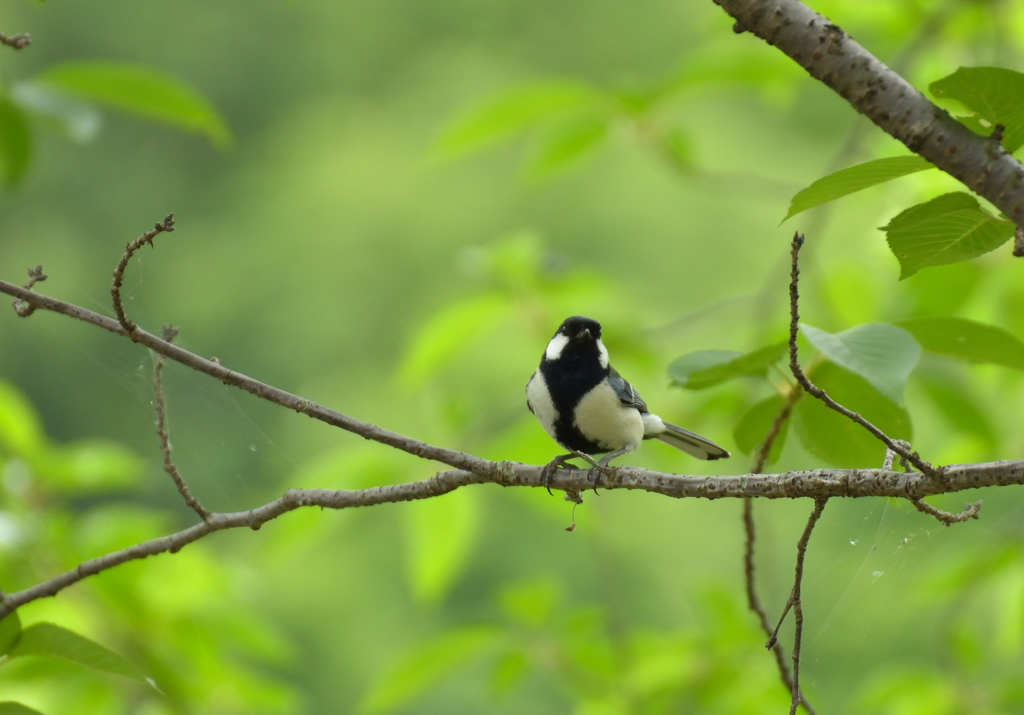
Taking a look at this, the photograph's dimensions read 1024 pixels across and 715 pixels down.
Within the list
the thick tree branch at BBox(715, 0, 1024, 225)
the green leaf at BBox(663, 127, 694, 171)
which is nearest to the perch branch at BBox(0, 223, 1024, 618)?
the thick tree branch at BBox(715, 0, 1024, 225)

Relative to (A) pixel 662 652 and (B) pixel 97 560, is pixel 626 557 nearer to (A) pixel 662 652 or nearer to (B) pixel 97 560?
(A) pixel 662 652

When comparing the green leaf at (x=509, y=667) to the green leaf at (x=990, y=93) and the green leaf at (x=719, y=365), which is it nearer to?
the green leaf at (x=719, y=365)

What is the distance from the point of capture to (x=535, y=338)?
1.66 metres

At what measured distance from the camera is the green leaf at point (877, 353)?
0.65 m

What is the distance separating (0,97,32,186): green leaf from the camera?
112cm

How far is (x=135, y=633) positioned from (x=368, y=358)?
3.29 metres

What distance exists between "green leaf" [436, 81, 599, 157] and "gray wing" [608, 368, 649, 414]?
1.28 feet

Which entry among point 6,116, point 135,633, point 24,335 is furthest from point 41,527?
point 24,335

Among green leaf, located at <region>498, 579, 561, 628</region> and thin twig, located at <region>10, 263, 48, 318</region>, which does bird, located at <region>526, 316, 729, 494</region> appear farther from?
thin twig, located at <region>10, 263, 48, 318</region>

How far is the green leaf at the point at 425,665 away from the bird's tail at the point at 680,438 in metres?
0.44

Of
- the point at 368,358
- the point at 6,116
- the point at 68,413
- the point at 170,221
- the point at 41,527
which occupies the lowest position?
the point at 170,221

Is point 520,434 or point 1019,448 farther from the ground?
point 520,434

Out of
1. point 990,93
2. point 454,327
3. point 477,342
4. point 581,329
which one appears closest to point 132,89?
point 454,327

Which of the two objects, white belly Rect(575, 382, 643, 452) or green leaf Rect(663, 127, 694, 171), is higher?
green leaf Rect(663, 127, 694, 171)
